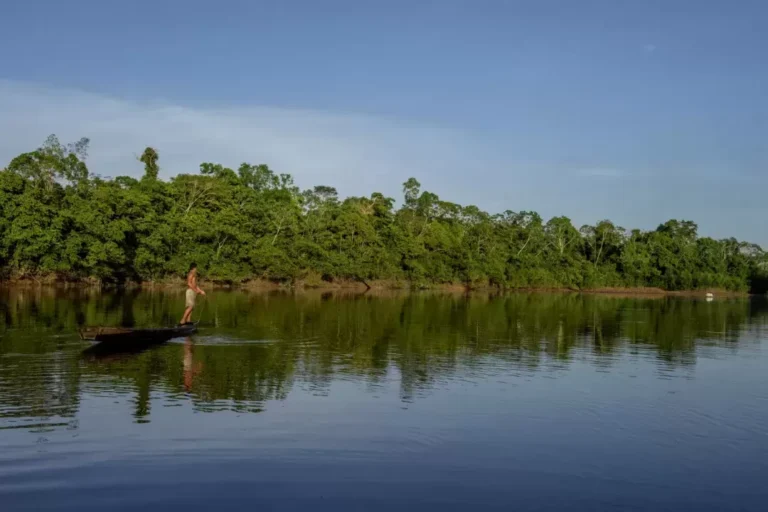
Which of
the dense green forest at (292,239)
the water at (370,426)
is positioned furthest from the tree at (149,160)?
the water at (370,426)

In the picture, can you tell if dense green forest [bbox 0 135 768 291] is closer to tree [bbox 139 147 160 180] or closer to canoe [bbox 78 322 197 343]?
tree [bbox 139 147 160 180]

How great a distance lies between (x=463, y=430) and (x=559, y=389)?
474 cm

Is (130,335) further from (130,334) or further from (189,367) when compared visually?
(189,367)

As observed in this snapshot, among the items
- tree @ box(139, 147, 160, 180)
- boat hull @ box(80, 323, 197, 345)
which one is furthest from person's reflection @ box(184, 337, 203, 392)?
tree @ box(139, 147, 160, 180)

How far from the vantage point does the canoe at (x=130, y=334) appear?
16500 mm

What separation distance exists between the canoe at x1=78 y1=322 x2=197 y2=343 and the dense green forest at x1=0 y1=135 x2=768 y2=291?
103 ft

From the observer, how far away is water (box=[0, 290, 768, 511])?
7.88 meters

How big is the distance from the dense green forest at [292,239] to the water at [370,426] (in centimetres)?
2967

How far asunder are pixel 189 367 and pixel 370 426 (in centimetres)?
610

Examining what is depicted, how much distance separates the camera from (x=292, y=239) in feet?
218

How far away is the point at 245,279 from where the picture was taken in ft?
207

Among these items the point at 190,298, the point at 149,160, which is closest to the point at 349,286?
the point at 149,160

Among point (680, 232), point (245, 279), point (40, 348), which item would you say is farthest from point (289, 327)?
point (680, 232)

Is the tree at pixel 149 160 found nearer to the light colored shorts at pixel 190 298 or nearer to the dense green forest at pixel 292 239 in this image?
the dense green forest at pixel 292 239
